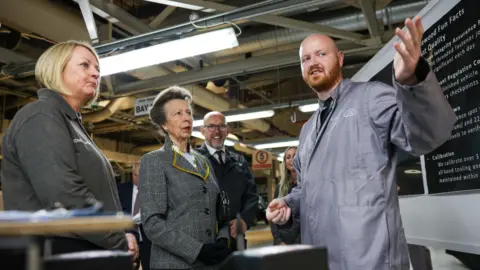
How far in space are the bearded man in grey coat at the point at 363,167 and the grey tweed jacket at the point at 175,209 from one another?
1.55 ft

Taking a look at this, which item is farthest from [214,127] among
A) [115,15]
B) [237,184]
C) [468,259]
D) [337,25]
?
[337,25]

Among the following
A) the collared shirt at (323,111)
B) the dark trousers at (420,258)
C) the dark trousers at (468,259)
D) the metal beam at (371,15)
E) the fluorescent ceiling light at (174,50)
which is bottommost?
the dark trousers at (420,258)

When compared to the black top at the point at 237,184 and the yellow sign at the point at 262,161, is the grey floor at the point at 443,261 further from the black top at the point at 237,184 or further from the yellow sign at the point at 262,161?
the yellow sign at the point at 262,161

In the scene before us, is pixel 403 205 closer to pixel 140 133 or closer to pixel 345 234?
pixel 345 234

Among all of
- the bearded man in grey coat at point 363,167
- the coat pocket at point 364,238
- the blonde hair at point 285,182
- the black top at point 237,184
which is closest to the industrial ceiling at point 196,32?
the black top at point 237,184

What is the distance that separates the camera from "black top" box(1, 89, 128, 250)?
127 cm

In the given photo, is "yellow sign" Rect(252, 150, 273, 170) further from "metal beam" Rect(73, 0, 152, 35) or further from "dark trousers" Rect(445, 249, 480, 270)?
"dark trousers" Rect(445, 249, 480, 270)

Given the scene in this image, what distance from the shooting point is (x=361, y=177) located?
1.42 m

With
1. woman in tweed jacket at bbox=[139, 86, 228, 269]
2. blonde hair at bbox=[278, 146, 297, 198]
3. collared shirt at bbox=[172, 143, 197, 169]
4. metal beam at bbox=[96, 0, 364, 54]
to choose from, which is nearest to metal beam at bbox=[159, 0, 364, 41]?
metal beam at bbox=[96, 0, 364, 54]

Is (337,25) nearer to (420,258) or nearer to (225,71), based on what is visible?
(225,71)

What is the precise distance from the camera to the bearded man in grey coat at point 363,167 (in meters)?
1.21

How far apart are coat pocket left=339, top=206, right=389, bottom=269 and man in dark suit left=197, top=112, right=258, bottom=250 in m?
1.86

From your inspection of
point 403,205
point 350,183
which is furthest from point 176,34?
point 350,183

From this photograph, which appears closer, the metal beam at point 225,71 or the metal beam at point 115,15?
the metal beam at point 115,15
